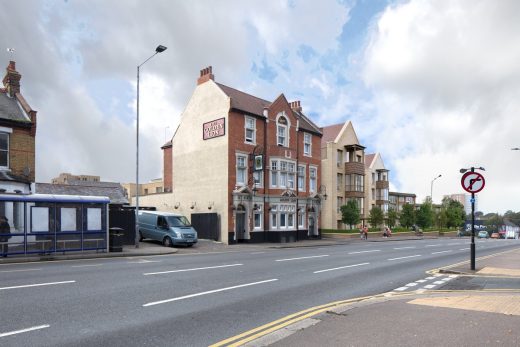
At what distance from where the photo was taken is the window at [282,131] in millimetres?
37969

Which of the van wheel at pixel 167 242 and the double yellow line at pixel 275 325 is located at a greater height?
the double yellow line at pixel 275 325

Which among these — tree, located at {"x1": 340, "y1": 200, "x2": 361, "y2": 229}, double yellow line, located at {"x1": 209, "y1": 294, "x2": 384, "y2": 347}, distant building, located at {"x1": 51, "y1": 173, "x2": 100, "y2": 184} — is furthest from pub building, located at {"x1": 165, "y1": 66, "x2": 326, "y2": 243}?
distant building, located at {"x1": 51, "y1": 173, "x2": 100, "y2": 184}

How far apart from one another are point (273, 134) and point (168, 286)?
2701 centimetres

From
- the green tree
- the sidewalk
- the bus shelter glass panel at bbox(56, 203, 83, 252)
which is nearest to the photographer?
the sidewalk

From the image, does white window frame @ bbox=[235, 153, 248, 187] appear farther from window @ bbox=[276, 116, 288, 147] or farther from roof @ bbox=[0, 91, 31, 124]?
roof @ bbox=[0, 91, 31, 124]

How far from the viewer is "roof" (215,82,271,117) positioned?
1363 inches

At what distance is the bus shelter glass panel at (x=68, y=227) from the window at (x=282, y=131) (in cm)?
2132

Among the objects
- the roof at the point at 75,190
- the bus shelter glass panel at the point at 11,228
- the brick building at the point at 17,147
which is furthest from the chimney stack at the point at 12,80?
the bus shelter glass panel at the point at 11,228

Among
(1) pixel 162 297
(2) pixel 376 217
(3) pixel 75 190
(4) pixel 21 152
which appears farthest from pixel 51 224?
(2) pixel 376 217

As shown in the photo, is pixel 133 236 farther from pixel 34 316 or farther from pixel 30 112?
pixel 34 316

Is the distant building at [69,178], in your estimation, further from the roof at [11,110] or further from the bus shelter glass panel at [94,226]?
the bus shelter glass panel at [94,226]

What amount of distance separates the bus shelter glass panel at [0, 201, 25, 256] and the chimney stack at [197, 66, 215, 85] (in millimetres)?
21589

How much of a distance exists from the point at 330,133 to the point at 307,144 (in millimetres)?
16405

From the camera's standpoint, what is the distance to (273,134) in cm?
3716
